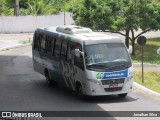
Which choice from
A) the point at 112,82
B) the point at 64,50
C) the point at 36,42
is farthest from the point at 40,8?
the point at 112,82

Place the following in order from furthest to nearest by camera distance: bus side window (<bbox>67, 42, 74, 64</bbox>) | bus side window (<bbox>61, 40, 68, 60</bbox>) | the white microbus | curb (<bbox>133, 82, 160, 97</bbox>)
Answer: curb (<bbox>133, 82, 160, 97</bbox>) → bus side window (<bbox>61, 40, 68, 60</bbox>) → bus side window (<bbox>67, 42, 74, 64</bbox>) → the white microbus

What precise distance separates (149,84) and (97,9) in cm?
1201

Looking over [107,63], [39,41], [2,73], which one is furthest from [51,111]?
[2,73]

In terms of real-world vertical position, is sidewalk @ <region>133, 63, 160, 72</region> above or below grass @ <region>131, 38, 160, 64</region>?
above

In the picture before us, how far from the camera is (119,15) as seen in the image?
112 ft

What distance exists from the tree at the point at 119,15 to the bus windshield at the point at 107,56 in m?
14.7

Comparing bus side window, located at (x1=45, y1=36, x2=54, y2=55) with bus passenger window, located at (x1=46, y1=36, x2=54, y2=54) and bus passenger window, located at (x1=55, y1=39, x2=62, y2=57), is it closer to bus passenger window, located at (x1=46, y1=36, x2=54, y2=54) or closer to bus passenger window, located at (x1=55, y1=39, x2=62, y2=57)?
bus passenger window, located at (x1=46, y1=36, x2=54, y2=54)

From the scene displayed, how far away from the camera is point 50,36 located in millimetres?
21328

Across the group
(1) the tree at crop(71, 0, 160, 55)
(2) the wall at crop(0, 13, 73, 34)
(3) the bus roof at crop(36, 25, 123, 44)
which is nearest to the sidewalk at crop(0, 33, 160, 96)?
(2) the wall at crop(0, 13, 73, 34)

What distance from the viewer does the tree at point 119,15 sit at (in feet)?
108

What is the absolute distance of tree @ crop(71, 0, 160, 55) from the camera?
1291 inches

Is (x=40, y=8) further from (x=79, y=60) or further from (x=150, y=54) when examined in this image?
(x=79, y=60)

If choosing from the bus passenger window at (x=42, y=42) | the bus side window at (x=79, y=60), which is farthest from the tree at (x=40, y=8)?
the bus side window at (x=79, y=60)

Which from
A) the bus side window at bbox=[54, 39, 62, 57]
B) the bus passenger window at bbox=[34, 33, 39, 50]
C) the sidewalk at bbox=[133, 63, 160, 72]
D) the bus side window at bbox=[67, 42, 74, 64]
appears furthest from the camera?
the sidewalk at bbox=[133, 63, 160, 72]
